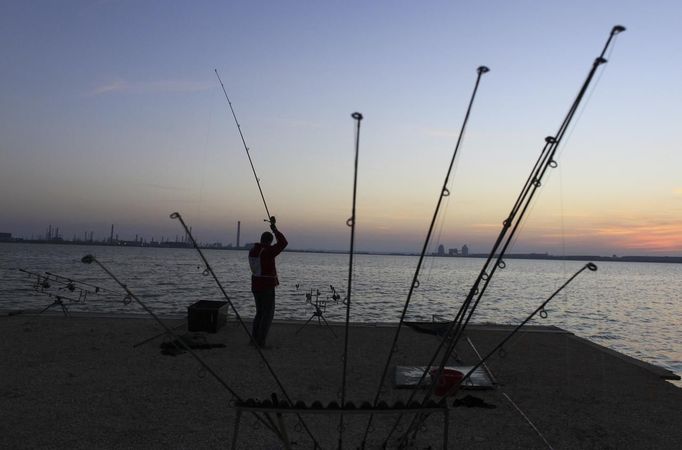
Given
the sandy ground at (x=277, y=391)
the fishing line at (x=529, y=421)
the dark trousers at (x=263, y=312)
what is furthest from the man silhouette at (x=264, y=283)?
the fishing line at (x=529, y=421)

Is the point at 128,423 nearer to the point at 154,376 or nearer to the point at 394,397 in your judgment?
the point at 154,376

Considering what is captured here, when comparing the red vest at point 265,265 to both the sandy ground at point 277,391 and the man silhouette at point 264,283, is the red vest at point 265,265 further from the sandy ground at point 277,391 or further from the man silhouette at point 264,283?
the sandy ground at point 277,391

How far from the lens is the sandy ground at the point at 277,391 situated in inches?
216

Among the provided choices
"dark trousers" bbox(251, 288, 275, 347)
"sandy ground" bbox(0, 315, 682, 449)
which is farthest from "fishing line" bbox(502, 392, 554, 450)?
"dark trousers" bbox(251, 288, 275, 347)

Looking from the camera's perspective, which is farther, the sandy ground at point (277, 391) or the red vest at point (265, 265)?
the red vest at point (265, 265)

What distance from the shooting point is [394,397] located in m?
7.00

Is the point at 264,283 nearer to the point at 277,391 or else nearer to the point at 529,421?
the point at 277,391

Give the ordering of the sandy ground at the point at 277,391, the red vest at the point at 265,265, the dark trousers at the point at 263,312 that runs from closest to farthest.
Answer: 1. the sandy ground at the point at 277,391
2. the dark trousers at the point at 263,312
3. the red vest at the point at 265,265

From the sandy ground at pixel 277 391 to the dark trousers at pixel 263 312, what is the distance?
392mm

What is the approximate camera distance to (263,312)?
9.43m

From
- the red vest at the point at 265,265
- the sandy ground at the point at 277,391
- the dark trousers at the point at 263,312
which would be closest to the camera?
the sandy ground at the point at 277,391

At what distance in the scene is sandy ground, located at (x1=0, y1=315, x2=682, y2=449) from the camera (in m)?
5.48

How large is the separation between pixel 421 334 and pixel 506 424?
622 cm

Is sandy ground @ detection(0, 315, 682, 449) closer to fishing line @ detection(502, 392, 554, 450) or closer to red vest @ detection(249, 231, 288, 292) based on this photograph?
fishing line @ detection(502, 392, 554, 450)
